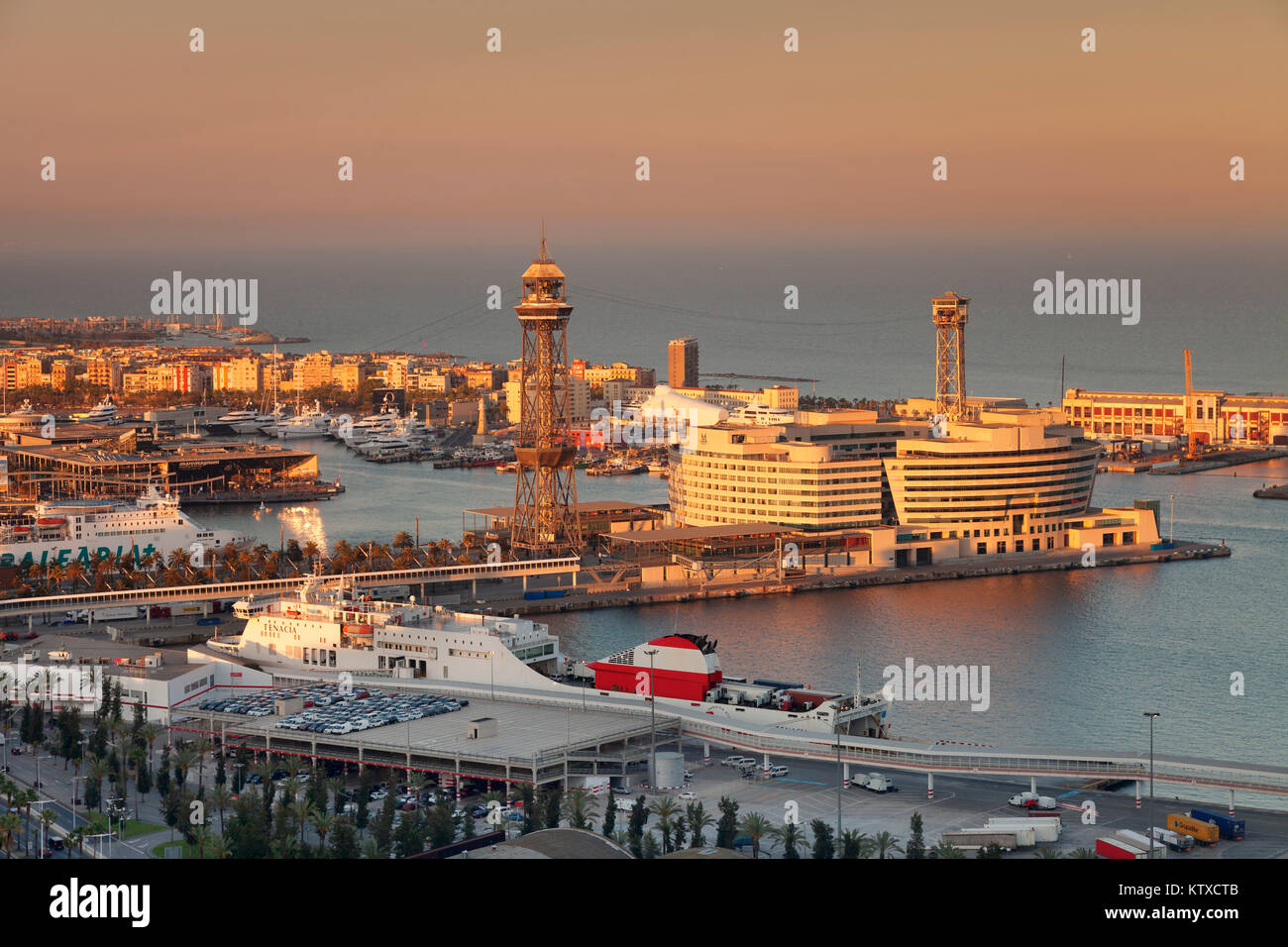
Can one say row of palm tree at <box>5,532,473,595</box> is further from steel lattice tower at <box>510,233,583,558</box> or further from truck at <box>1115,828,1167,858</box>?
truck at <box>1115,828,1167,858</box>

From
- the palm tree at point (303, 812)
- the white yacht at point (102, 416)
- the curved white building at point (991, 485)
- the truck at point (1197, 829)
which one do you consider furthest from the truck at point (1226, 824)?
the white yacht at point (102, 416)

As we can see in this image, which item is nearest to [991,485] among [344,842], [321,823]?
[321,823]

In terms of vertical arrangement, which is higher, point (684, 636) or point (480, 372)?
point (480, 372)

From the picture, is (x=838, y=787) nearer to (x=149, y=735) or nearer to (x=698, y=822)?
(x=698, y=822)

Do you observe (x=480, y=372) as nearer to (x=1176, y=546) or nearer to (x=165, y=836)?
(x=1176, y=546)
